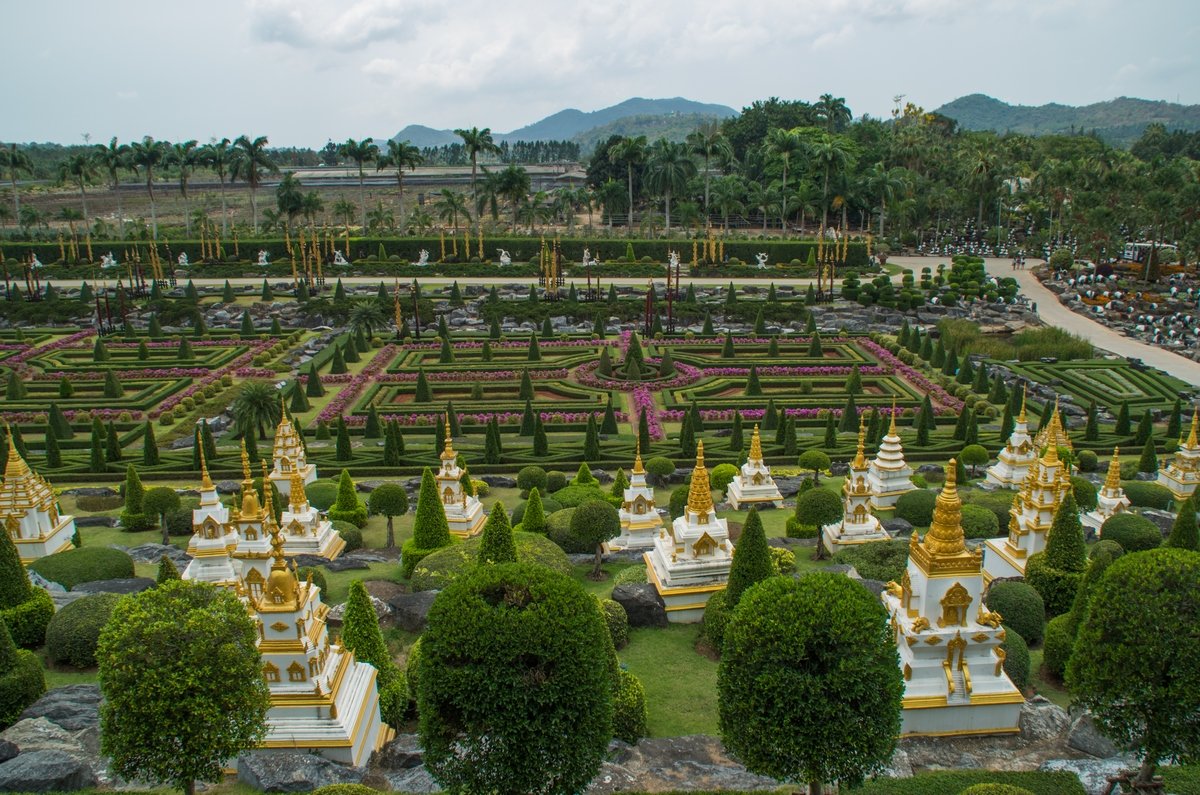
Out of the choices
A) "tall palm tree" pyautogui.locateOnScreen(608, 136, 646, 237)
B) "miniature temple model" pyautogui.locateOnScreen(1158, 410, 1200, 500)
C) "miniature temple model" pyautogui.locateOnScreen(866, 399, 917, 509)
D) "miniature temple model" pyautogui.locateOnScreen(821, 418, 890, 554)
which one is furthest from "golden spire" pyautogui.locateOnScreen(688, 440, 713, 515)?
"tall palm tree" pyautogui.locateOnScreen(608, 136, 646, 237)

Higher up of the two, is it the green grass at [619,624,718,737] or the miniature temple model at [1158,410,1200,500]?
the miniature temple model at [1158,410,1200,500]

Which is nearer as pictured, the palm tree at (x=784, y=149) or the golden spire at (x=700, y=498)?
the golden spire at (x=700, y=498)

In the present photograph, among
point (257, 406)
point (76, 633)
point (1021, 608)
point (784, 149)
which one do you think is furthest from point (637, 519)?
point (784, 149)

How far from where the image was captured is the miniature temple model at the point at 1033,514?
2556cm

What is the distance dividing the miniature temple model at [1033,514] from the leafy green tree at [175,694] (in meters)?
19.4

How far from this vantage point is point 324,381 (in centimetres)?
5388

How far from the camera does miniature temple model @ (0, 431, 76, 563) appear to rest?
2956cm

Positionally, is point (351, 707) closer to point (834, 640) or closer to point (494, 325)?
point (834, 640)

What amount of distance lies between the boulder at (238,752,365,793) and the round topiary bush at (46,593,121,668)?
6.95 metres

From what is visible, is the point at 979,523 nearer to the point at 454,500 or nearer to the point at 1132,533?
the point at 1132,533

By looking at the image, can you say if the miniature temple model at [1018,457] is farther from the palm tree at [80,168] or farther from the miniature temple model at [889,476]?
the palm tree at [80,168]

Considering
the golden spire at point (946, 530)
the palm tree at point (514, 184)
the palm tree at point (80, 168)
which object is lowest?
the golden spire at point (946, 530)

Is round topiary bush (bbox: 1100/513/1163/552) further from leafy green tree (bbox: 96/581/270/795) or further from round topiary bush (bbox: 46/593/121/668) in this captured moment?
round topiary bush (bbox: 46/593/121/668)

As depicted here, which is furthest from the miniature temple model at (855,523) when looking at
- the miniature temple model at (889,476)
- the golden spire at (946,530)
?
the golden spire at (946,530)
